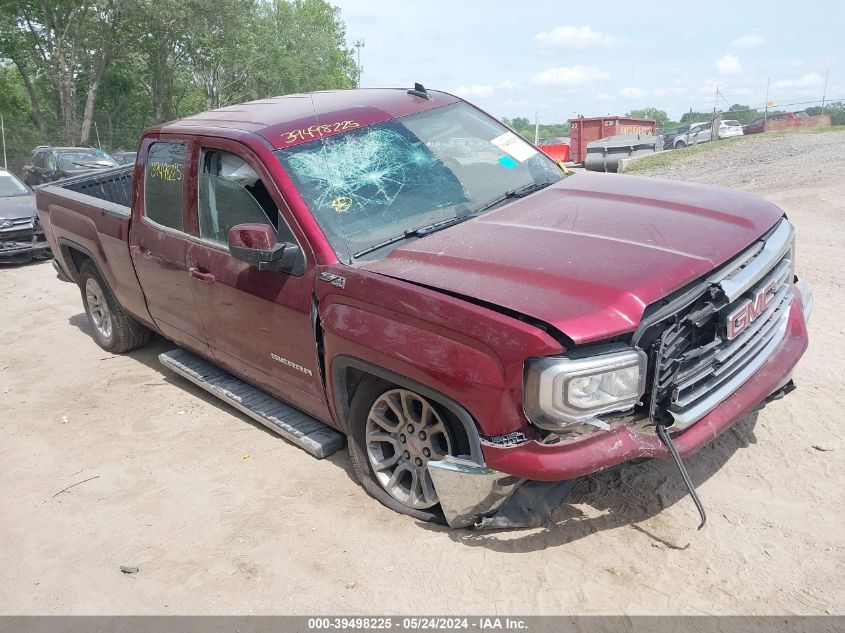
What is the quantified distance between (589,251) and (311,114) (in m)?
1.96

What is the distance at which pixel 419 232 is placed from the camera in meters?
3.62

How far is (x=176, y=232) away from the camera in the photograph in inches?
180

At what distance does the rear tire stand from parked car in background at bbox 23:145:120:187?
37.0ft

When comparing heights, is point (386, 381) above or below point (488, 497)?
above

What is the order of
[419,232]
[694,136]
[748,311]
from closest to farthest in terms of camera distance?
[748,311] → [419,232] → [694,136]

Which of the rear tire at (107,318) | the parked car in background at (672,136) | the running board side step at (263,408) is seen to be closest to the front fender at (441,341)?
the running board side step at (263,408)

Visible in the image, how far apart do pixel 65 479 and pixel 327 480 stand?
160cm

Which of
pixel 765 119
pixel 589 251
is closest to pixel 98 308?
pixel 589 251

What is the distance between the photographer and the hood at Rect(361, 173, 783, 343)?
2.72 meters

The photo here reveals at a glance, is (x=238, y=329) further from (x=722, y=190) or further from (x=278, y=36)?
(x=278, y=36)

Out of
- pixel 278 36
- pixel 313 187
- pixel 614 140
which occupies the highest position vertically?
pixel 278 36

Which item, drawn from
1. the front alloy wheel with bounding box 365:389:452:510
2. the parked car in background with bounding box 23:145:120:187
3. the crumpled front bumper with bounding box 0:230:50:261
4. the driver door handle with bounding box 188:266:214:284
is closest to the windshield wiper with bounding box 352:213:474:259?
the front alloy wheel with bounding box 365:389:452:510

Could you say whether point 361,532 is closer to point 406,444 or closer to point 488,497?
point 406,444
